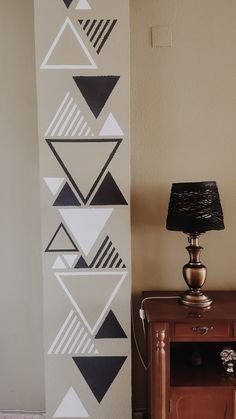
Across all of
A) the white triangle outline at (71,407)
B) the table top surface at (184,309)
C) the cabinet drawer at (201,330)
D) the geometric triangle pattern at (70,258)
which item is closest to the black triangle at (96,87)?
the geometric triangle pattern at (70,258)

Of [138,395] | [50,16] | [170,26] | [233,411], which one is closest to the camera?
[233,411]

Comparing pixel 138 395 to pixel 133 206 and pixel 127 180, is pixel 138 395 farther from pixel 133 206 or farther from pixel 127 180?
pixel 127 180

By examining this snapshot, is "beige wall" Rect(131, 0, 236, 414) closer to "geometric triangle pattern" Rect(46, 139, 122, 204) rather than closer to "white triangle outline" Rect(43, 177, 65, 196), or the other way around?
"geometric triangle pattern" Rect(46, 139, 122, 204)

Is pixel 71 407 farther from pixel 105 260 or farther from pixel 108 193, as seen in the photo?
pixel 108 193

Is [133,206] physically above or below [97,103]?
below

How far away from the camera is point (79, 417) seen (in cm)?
217

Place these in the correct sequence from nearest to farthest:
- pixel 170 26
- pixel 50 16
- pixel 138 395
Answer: pixel 50 16, pixel 170 26, pixel 138 395

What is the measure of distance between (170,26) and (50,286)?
1.50 m

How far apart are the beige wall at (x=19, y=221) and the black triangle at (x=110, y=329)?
416mm

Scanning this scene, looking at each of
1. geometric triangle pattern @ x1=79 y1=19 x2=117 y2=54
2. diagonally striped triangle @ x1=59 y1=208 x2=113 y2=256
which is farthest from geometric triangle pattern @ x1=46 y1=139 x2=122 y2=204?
geometric triangle pattern @ x1=79 y1=19 x2=117 y2=54

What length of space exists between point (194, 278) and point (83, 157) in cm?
81

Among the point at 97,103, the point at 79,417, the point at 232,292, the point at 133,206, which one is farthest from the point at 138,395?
the point at 97,103

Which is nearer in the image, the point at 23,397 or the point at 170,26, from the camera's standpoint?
the point at 170,26

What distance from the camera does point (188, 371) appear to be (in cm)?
205
